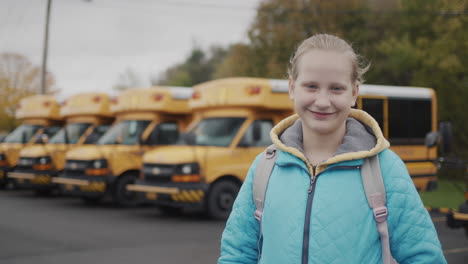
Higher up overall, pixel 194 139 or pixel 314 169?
pixel 314 169

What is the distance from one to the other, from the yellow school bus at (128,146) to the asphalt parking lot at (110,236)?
523 millimetres

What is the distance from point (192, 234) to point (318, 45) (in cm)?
823

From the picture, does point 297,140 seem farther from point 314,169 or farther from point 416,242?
point 416,242

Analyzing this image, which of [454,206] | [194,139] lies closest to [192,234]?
[194,139]

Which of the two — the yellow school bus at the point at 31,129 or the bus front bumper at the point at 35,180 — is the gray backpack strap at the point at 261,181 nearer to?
the bus front bumper at the point at 35,180

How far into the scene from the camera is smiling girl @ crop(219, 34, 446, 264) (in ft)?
6.87

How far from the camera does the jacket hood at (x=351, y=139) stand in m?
2.16

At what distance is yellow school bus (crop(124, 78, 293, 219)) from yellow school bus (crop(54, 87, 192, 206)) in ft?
5.62

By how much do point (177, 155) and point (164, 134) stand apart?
2.71m

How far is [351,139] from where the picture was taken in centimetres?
A: 224

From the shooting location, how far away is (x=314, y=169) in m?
2.22

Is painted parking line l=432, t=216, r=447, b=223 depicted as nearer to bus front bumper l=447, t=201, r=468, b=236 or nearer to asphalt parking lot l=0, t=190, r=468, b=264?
asphalt parking lot l=0, t=190, r=468, b=264

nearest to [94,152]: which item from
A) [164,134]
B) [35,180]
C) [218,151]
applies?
[164,134]

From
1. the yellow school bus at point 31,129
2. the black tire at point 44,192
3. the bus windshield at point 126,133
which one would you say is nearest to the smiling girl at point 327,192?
the bus windshield at point 126,133
